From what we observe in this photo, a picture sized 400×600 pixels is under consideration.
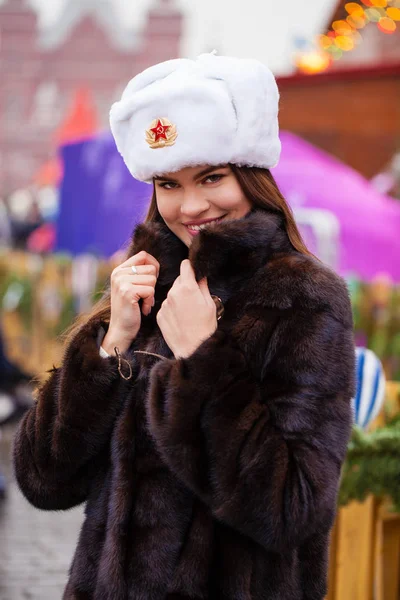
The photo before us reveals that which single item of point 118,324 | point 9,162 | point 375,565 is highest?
point 118,324

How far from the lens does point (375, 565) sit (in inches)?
162

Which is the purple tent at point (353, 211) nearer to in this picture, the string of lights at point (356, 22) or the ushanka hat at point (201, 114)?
the string of lights at point (356, 22)

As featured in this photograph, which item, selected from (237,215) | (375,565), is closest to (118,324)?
(237,215)

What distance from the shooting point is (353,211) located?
9.20 meters

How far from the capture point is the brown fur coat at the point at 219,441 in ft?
6.25

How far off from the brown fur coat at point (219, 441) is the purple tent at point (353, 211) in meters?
6.83

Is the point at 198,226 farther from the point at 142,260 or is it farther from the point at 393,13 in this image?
the point at 393,13

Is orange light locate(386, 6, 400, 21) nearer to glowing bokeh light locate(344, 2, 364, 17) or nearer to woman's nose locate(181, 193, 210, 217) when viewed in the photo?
glowing bokeh light locate(344, 2, 364, 17)

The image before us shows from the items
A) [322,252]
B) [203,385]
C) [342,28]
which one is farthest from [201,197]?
[342,28]

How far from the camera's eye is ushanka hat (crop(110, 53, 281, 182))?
2123 mm

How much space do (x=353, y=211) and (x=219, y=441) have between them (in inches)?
296

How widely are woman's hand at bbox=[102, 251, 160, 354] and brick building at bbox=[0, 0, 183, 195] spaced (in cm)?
5773

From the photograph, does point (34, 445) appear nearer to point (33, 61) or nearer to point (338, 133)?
point (338, 133)

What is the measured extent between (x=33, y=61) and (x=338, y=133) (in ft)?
171
